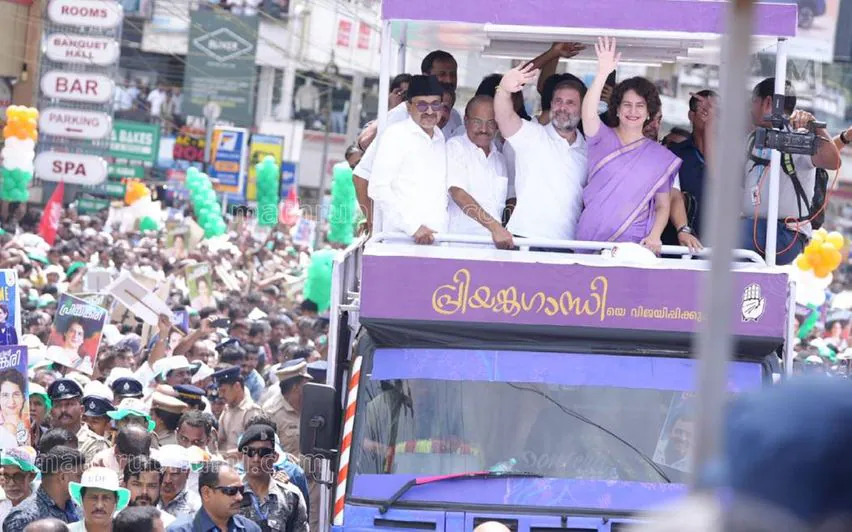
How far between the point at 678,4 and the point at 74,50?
903 inches

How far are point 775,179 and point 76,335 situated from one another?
702 centimetres

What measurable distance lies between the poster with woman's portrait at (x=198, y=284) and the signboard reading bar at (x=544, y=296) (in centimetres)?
1337

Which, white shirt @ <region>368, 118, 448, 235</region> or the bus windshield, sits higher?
white shirt @ <region>368, 118, 448, 235</region>

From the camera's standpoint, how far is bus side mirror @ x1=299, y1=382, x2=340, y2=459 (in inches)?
259

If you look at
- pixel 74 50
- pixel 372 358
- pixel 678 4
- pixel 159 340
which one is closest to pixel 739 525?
pixel 372 358

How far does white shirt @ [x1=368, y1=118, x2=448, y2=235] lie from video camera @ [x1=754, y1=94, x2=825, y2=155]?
1650mm

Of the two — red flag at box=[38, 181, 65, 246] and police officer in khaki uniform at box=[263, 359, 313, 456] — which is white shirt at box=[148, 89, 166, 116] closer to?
red flag at box=[38, 181, 65, 246]

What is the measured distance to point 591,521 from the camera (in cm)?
647

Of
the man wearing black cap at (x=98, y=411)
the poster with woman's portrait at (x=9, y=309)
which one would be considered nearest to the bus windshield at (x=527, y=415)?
the man wearing black cap at (x=98, y=411)

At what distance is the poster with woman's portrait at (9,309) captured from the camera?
35.4 ft

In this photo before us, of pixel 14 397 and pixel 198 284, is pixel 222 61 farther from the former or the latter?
pixel 14 397

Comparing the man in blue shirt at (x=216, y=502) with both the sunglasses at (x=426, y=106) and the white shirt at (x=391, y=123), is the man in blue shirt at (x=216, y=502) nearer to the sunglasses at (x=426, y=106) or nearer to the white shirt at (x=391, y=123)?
the white shirt at (x=391, y=123)

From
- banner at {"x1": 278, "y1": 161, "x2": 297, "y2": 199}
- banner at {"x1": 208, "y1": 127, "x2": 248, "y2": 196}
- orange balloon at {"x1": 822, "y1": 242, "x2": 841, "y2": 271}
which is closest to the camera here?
orange balloon at {"x1": 822, "y1": 242, "x2": 841, "y2": 271}

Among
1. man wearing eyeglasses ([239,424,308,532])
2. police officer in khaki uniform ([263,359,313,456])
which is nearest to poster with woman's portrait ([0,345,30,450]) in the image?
man wearing eyeglasses ([239,424,308,532])
